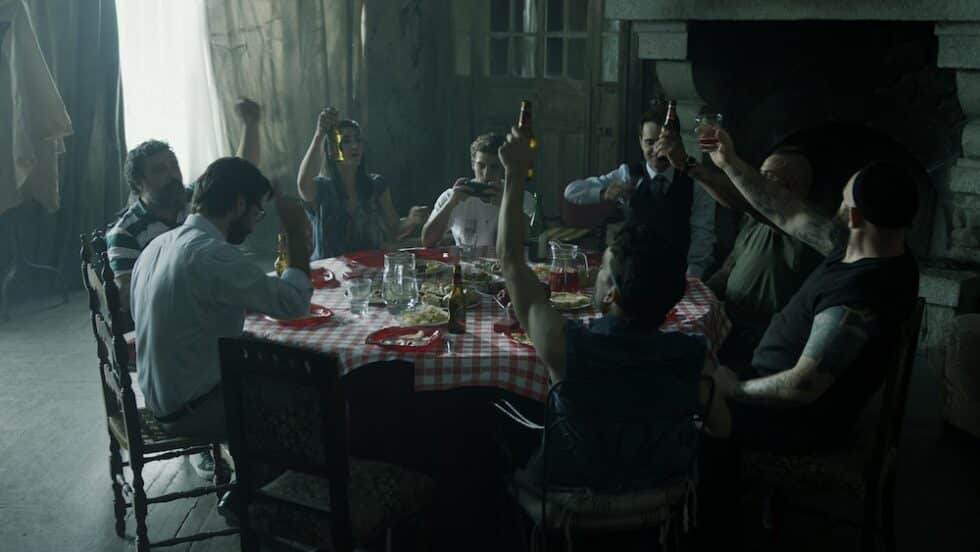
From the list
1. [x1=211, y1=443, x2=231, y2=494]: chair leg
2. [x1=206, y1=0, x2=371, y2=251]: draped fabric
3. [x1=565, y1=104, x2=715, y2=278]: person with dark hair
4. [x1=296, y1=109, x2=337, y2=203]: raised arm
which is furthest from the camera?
[x1=206, y1=0, x2=371, y2=251]: draped fabric

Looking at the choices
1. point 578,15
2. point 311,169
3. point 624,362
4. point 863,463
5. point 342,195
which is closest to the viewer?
point 624,362

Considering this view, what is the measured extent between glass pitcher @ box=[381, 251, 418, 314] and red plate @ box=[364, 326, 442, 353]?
0.26 metres

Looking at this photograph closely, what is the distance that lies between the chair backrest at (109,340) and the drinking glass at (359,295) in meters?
0.77

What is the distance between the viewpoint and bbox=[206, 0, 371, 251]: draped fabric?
718 centimetres

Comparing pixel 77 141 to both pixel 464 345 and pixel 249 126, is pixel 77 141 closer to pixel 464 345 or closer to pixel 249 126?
pixel 249 126

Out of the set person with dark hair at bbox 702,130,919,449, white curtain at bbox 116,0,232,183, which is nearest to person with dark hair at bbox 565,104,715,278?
person with dark hair at bbox 702,130,919,449

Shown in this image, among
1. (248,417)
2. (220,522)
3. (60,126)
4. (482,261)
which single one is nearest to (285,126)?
(60,126)

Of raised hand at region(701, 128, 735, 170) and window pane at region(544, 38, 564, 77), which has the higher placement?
window pane at region(544, 38, 564, 77)

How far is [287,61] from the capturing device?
7.28 m

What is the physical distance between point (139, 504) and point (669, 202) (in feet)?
8.97

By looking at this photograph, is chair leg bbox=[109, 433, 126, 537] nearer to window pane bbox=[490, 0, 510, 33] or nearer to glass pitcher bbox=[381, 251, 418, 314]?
glass pitcher bbox=[381, 251, 418, 314]

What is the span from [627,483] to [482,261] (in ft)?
5.56

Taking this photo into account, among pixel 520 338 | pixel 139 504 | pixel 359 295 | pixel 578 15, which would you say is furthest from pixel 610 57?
pixel 139 504

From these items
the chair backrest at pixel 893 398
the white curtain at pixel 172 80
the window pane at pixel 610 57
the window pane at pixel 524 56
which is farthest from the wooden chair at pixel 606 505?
the white curtain at pixel 172 80
